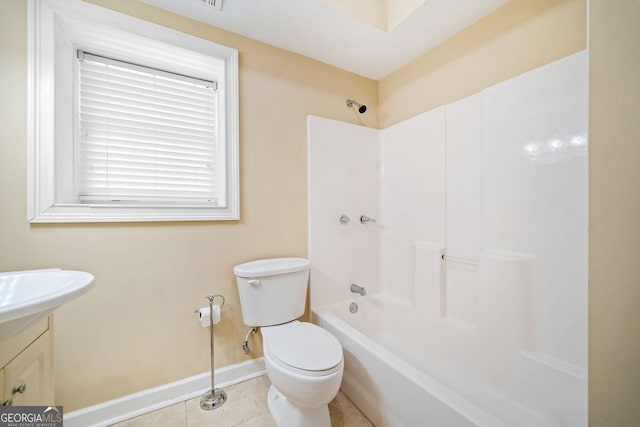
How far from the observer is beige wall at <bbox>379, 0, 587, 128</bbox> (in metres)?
1.15

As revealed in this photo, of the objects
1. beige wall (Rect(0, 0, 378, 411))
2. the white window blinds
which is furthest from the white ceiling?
the white window blinds

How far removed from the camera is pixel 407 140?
5.85 feet

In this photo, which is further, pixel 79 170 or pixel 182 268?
pixel 182 268

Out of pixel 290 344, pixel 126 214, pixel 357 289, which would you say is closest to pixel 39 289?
pixel 126 214

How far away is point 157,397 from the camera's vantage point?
131 centimetres

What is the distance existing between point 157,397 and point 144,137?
1454 millimetres

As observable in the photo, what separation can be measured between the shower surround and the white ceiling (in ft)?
1.61

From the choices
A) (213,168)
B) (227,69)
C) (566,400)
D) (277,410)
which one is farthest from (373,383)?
(227,69)

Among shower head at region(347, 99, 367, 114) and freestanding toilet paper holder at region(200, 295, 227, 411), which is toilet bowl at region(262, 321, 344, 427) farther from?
shower head at region(347, 99, 367, 114)

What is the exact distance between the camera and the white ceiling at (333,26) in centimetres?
133

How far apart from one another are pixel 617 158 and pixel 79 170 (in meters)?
2.04

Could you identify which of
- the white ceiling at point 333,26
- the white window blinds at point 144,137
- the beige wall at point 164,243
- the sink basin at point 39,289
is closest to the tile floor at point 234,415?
the beige wall at point 164,243

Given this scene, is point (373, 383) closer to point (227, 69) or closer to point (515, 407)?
point (515, 407)

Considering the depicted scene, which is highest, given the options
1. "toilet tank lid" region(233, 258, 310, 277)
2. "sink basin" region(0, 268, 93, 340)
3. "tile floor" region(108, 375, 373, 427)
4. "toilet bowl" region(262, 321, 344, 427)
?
"sink basin" region(0, 268, 93, 340)
